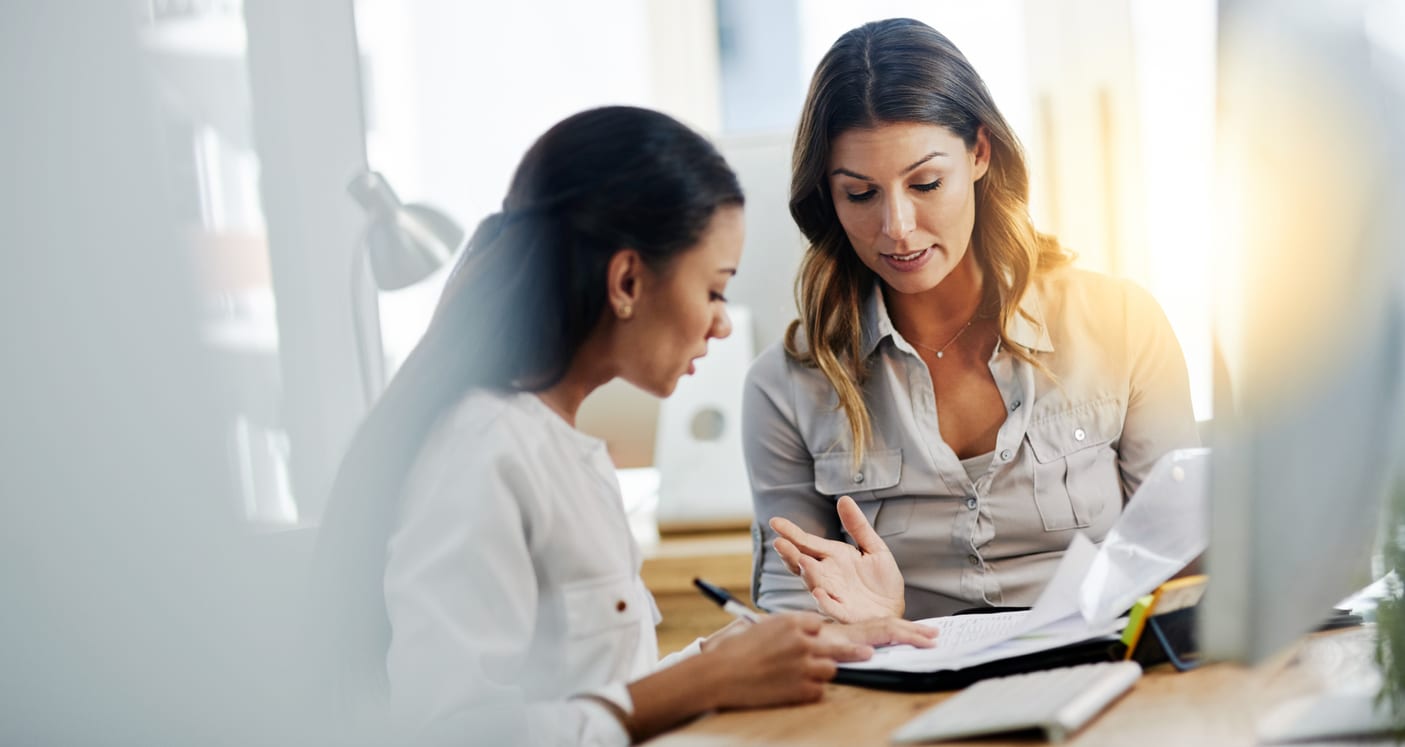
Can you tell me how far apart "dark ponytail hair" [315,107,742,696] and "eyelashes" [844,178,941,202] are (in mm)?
509

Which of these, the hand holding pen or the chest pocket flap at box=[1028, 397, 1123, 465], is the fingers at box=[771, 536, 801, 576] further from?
the chest pocket flap at box=[1028, 397, 1123, 465]

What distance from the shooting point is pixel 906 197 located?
4.70 ft

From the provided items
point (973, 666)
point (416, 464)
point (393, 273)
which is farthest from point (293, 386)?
point (973, 666)

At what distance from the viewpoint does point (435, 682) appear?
827mm

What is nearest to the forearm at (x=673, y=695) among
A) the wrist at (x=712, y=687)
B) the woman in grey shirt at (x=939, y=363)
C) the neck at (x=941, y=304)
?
the wrist at (x=712, y=687)

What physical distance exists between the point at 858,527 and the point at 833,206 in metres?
0.47

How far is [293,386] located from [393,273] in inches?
7.5

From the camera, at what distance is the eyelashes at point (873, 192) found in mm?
1443

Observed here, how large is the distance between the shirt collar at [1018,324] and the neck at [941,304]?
0.03m

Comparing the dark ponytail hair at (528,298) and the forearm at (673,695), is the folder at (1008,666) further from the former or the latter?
the dark ponytail hair at (528,298)

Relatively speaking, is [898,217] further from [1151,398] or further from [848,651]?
[848,651]

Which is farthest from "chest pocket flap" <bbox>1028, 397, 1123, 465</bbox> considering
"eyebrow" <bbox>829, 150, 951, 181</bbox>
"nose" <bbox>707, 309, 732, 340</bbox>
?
"nose" <bbox>707, 309, 732, 340</bbox>

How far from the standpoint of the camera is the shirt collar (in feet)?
5.03

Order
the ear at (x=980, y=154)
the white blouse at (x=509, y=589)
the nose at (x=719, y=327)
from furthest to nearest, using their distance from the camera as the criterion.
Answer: the ear at (x=980, y=154), the nose at (x=719, y=327), the white blouse at (x=509, y=589)
